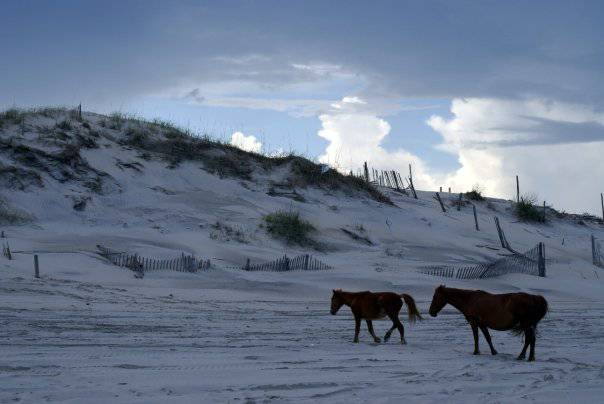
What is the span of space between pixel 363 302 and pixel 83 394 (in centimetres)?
678

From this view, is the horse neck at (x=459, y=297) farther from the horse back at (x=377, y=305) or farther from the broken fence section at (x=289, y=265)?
the broken fence section at (x=289, y=265)

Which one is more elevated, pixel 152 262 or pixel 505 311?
pixel 152 262

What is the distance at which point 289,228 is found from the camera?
30250 millimetres

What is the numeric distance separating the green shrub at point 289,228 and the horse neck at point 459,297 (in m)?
17.3

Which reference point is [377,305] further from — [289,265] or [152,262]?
[289,265]

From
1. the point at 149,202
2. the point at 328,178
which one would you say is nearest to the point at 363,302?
the point at 149,202

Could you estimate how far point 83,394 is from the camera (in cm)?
748

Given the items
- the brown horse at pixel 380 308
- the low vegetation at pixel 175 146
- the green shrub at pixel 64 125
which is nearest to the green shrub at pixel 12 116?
the low vegetation at pixel 175 146

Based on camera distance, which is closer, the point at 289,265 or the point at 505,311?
the point at 505,311

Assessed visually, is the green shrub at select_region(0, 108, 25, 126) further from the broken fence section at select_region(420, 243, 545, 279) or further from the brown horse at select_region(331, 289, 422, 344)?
the brown horse at select_region(331, 289, 422, 344)

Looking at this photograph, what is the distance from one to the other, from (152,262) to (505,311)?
43.2ft

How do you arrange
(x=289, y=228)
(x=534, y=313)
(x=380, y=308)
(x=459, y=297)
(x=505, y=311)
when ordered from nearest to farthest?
(x=534, y=313) < (x=505, y=311) < (x=459, y=297) < (x=380, y=308) < (x=289, y=228)

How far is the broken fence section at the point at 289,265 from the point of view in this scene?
78.8 feet

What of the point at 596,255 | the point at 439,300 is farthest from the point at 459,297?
the point at 596,255
